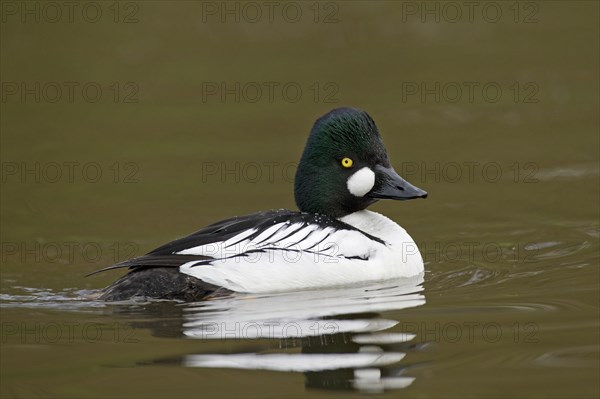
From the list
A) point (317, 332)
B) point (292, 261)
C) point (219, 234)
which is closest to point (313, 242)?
point (292, 261)

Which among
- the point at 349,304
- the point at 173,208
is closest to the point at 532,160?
the point at 173,208

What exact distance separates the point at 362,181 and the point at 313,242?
2.45 feet

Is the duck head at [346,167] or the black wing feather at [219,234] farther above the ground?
the duck head at [346,167]

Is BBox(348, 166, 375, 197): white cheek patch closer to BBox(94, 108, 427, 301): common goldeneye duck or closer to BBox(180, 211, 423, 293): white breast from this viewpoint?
BBox(94, 108, 427, 301): common goldeneye duck

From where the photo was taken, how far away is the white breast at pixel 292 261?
8.99 meters

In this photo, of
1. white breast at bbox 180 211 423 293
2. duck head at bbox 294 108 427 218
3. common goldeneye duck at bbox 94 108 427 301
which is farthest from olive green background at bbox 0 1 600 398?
duck head at bbox 294 108 427 218

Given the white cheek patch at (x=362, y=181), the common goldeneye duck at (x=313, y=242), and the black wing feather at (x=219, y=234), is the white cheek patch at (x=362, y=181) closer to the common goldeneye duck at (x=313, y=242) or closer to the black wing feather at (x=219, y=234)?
the common goldeneye duck at (x=313, y=242)

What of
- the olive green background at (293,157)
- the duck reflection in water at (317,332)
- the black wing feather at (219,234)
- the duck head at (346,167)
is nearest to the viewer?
the duck reflection in water at (317,332)

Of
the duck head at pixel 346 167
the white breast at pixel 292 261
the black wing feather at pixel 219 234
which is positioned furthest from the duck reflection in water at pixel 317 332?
the duck head at pixel 346 167

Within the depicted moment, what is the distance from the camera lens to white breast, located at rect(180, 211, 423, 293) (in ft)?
29.5

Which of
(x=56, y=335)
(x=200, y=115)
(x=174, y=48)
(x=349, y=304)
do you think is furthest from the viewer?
(x=174, y=48)

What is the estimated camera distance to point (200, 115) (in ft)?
50.8

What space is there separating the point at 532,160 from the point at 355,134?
14.5 feet

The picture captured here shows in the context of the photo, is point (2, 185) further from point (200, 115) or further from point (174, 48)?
point (174, 48)
